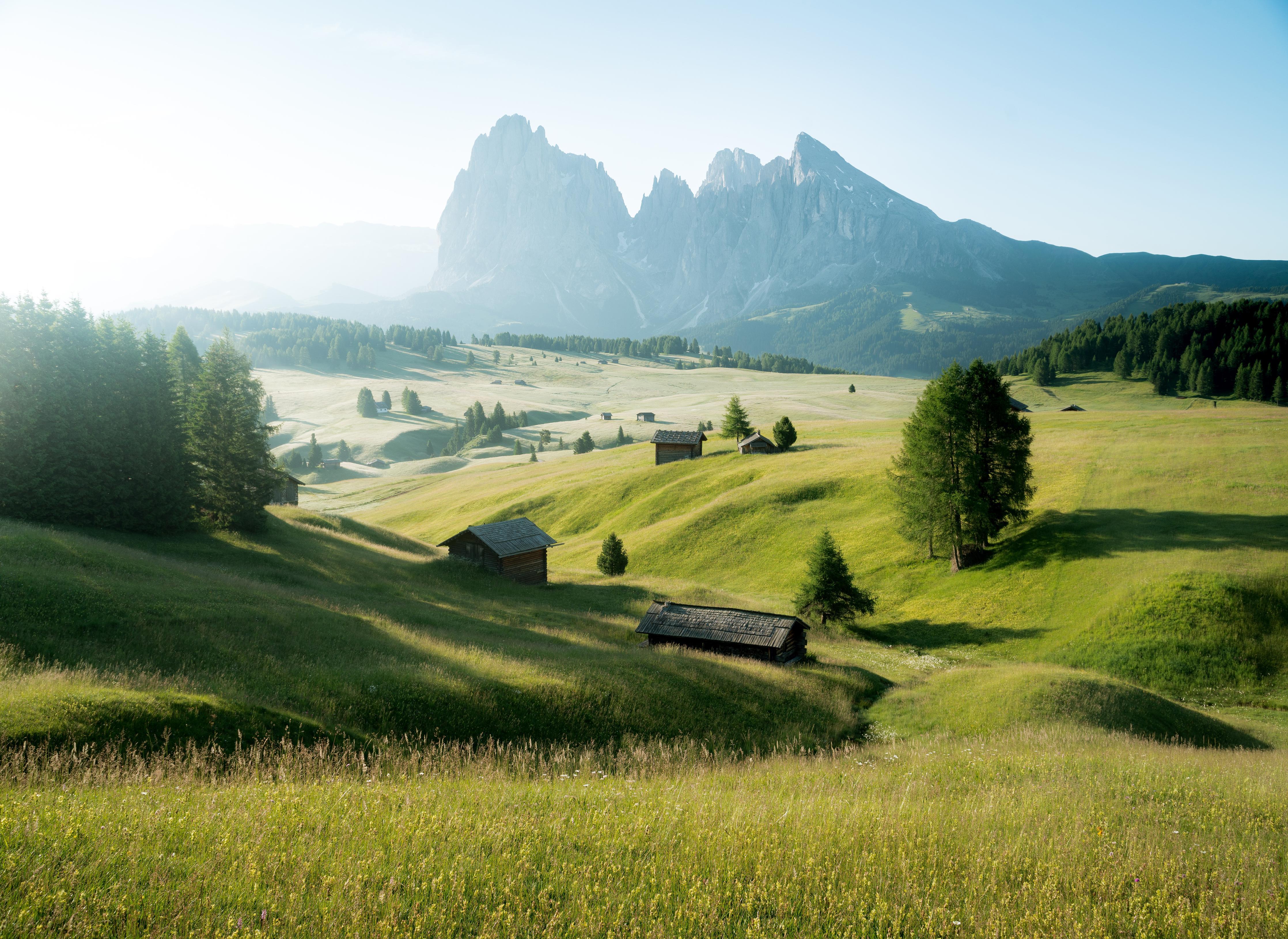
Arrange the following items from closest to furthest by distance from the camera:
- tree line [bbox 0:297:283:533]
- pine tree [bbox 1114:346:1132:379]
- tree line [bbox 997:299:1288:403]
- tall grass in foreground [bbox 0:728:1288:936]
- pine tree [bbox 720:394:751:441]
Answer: tall grass in foreground [bbox 0:728:1288:936] → tree line [bbox 0:297:283:533] → pine tree [bbox 720:394:751:441] → tree line [bbox 997:299:1288:403] → pine tree [bbox 1114:346:1132:379]

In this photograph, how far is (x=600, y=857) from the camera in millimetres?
6359

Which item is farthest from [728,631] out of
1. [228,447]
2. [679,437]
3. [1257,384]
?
[1257,384]

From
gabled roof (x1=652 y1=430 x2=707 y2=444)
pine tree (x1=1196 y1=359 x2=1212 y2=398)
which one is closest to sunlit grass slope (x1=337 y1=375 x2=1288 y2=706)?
gabled roof (x1=652 y1=430 x2=707 y2=444)

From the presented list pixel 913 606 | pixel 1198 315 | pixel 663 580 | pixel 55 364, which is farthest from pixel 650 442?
pixel 1198 315

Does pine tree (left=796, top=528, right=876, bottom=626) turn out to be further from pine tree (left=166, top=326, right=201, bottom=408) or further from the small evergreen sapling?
the small evergreen sapling

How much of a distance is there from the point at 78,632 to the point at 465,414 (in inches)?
7264

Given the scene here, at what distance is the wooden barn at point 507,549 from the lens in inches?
1822

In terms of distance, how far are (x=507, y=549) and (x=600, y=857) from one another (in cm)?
4086

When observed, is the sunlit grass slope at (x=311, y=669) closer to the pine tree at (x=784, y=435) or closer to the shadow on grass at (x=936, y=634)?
the shadow on grass at (x=936, y=634)

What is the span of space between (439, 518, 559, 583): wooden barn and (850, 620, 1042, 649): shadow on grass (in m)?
22.7

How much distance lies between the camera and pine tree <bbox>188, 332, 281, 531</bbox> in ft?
134

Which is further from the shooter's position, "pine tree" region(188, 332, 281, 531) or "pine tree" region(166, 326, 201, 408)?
"pine tree" region(188, 332, 281, 531)

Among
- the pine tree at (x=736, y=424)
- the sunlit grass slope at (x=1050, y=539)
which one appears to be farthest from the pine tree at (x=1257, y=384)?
the pine tree at (x=736, y=424)

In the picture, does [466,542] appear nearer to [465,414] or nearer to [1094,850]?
[1094,850]
